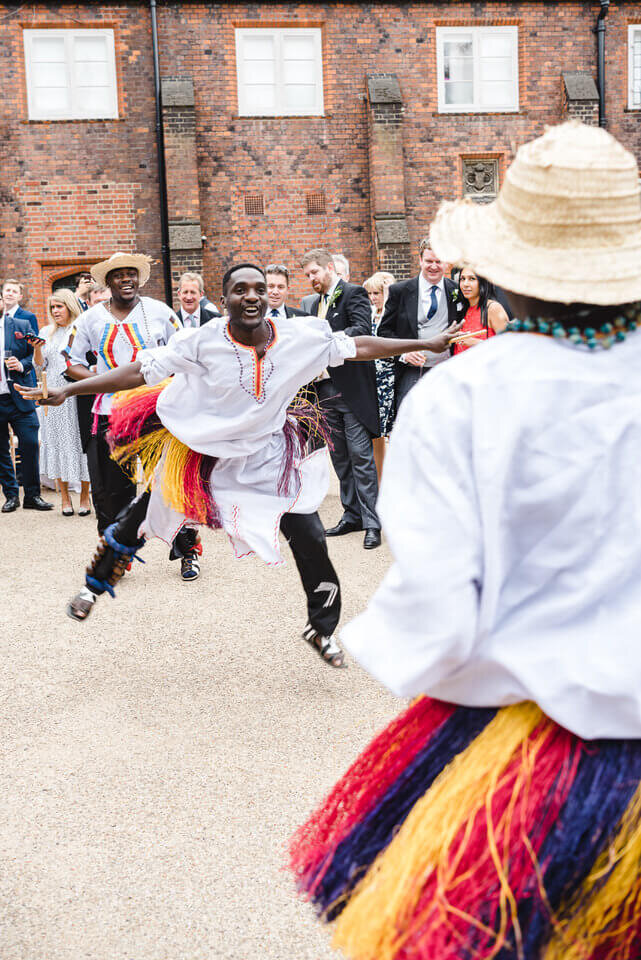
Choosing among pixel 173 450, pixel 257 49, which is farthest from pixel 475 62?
pixel 173 450

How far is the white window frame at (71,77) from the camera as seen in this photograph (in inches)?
688

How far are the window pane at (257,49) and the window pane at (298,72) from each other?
33cm

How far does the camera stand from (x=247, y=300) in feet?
15.3

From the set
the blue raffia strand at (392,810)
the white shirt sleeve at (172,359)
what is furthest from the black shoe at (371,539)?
the blue raffia strand at (392,810)

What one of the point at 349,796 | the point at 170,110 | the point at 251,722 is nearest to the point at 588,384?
the point at 349,796

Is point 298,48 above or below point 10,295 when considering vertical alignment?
above

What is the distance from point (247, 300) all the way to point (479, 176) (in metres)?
15.1

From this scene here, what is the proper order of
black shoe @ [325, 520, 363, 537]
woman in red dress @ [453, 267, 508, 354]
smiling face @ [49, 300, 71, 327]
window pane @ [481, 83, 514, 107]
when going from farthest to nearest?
1. window pane @ [481, 83, 514, 107]
2. smiling face @ [49, 300, 71, 327]
3. black shoe @ [325, 520, 363, 537]
4. woman in red dress @ [453, 267, 508, 354]

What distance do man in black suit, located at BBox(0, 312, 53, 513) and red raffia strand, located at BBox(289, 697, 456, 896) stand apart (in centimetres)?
902

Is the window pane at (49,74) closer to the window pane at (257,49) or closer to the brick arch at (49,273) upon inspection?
the brick arch at (49,273)

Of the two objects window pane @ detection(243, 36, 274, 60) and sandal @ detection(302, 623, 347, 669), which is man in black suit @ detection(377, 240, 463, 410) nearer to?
sandal @ detection(302, 623, 347, 669)

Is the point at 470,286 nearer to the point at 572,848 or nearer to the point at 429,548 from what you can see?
the point at 429,548

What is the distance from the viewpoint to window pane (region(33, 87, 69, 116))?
1756 centimetres

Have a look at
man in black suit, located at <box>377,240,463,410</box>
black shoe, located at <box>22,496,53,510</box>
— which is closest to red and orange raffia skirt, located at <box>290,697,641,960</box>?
man in black suit, located at <box>377,240,463,410</box>
